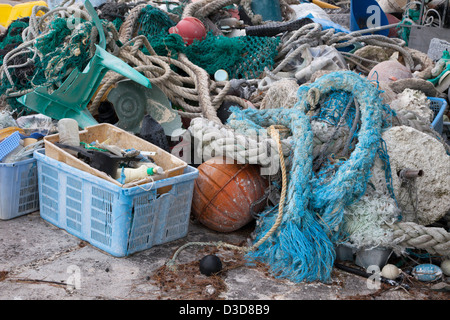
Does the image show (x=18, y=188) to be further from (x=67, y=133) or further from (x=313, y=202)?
(x=313, y=202)

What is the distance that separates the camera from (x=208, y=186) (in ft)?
12.5

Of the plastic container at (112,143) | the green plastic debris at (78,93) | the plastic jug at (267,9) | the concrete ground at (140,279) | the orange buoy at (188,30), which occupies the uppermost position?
the plastic jug at (267,9)

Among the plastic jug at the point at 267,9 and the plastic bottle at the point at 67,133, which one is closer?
the plastic bottle at the point at 67,133

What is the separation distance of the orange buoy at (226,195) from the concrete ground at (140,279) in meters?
0.27

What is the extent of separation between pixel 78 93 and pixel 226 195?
158 centimetres

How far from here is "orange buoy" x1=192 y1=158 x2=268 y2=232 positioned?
376 centimetres

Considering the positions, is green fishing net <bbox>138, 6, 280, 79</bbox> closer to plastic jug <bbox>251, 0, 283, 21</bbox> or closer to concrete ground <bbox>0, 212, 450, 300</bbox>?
plastic jug <bbox>251, 0, 283, 21</bbox>

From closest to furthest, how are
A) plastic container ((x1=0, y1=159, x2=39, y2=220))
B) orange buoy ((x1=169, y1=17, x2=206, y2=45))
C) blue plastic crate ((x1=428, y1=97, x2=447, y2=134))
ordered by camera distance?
plastic container ((x1=0, y1=159, x2=39, y2=220))
blue plastic crate ((x1=428, y1=97, x2=447, y2=134))
orange buoy ((x1=169, y1=17, x2=206, y2=45))

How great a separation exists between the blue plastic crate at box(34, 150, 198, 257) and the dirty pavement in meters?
0.01

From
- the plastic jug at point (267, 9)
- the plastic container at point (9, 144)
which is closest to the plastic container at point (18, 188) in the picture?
the plastic container at point (9, 144)

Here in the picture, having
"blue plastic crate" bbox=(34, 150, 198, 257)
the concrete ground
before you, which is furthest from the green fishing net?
the concrete ground

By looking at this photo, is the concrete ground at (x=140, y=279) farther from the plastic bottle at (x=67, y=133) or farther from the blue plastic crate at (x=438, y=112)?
the blue plastic crate at (x=438, y=112)

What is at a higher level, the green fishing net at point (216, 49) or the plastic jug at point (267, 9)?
the plastic jug at point (267, 9)

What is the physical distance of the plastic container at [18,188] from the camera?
3.75 m
